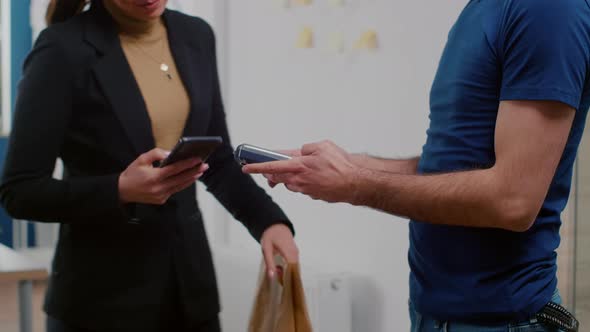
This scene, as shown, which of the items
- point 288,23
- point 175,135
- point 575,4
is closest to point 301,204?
point 288,23

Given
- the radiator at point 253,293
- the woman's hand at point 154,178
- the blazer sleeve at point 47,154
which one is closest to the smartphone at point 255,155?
the woman's hand at point 154,178

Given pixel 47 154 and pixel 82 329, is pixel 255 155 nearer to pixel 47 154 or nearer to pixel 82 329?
pixel 47 154

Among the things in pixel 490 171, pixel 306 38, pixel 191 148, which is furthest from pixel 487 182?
pixel 306 38

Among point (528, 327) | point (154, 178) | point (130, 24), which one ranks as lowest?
point (528, 327)

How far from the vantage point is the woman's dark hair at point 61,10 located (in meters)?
1.80

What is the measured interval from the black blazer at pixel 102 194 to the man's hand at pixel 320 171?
0.43 meters

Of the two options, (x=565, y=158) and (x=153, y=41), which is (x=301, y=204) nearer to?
(x=153, y=41)

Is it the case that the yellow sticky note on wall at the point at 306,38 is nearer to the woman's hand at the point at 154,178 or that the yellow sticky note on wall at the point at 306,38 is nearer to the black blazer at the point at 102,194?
the black blazer at the point at 102,194

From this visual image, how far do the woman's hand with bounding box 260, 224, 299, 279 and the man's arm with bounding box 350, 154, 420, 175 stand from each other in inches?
11.1

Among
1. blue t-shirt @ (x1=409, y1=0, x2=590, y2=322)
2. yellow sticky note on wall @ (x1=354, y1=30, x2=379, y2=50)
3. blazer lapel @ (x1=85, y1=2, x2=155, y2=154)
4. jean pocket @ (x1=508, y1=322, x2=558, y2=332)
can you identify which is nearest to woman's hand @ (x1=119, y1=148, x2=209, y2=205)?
blazer lapel @ (x1=85, y1=2, x2=155, y2=154)

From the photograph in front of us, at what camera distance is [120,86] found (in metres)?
1.72

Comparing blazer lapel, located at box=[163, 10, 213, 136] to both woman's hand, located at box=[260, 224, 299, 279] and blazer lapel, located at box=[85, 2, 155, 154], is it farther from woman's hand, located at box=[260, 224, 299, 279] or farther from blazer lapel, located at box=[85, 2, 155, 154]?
woman's hand, located at box=[260, 224, 299, 279]

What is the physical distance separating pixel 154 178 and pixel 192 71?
36cm

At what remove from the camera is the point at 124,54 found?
1768 mm
